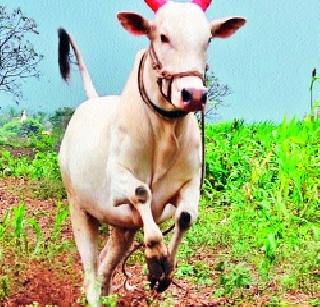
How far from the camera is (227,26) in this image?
5.40 meters

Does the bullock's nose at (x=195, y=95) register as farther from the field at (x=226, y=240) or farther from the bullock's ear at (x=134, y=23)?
the field at (x=226, y=240)

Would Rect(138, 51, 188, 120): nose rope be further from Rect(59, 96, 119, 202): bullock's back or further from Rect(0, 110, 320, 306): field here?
Rect(0, 110, 320, 306): field

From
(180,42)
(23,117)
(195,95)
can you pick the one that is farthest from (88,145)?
(23,117)

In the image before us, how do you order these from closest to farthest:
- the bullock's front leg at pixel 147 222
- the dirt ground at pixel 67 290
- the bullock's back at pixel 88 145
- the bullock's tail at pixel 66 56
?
the bullock's front leg at pixel 147 222 < the bullock's back at pixel 88 145 < the dirt ground at pixel 67 290 < the bullock's tail at pixel 66 56

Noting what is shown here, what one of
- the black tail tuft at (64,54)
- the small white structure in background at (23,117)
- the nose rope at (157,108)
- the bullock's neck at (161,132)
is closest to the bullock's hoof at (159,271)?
the bullock's neck at (161,132)

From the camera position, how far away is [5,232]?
718 cm

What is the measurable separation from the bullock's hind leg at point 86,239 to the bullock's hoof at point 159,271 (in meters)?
1.17

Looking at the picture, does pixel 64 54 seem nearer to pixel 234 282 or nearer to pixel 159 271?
pixel 234 282

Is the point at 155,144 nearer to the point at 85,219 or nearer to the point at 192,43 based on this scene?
the point at 192,43

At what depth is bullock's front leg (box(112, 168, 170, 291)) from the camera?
502 cm

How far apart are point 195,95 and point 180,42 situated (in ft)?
1.25

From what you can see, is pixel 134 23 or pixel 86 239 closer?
pixel 134 23

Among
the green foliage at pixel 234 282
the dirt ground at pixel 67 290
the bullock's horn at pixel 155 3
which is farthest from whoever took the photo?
the green foliage at pixel 234 282

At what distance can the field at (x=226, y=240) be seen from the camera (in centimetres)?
646
